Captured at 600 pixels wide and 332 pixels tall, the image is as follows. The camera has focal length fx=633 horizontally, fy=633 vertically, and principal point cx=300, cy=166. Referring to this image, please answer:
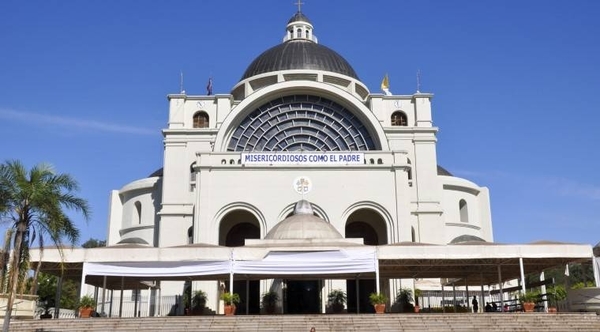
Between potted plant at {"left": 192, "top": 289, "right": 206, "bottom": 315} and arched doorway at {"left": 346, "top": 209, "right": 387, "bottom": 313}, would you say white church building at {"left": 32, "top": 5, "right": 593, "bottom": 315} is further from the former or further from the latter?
potted plant at {"left": 192, "top": 289, "right": 206, "bottom": 315}

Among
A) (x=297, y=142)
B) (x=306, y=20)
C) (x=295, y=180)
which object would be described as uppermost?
(x=306, y=20)

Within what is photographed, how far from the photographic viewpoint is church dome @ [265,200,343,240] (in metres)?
30.2

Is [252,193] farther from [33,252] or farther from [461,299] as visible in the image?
[461,299]

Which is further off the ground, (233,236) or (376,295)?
→ (233,236)

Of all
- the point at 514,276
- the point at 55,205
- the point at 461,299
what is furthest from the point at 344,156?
the point at 55,205

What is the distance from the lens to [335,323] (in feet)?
72.2

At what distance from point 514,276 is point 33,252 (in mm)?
23764

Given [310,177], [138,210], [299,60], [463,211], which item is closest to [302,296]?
[310,177]

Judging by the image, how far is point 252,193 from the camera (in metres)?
35.1

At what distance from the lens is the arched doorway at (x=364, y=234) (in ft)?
116

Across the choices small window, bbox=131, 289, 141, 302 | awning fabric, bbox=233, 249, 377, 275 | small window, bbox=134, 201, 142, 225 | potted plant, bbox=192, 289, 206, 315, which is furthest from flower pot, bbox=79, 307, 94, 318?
small window, bbox=134, 201, 142, 225

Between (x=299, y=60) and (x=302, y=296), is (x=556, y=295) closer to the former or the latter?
(x=302, y=296)

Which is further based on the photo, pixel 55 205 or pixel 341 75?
pixel 341 75

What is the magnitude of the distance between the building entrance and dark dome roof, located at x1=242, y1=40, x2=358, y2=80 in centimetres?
1823
